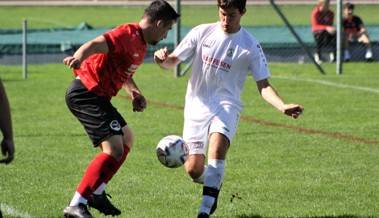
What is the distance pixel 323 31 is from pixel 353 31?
1.11m

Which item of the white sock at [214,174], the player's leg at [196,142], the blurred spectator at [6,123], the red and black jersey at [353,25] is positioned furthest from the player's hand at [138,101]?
the red and black jersey at [353,25]

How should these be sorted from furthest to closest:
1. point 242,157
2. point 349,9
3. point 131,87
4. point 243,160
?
point 349,9
point 242,157
point 243,160
point 131,87

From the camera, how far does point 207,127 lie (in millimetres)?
7578

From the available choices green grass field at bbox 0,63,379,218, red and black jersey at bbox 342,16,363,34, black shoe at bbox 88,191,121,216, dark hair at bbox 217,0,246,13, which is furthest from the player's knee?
red and black jersey at bbox 342,16,363,34

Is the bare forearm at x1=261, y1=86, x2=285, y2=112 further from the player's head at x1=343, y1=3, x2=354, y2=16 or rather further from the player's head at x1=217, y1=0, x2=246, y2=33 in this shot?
the player's head at x1=343, y1=3, x2=354, y2=16

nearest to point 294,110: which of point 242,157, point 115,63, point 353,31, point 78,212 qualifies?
point 115,63

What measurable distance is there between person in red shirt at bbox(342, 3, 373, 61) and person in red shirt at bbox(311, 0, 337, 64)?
38cm

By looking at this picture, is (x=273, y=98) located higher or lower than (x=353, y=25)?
higher

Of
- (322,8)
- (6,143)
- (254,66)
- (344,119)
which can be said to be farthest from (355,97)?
(6,143)

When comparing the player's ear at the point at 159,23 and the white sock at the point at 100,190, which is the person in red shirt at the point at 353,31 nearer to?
the player's ear at the point at 159,23

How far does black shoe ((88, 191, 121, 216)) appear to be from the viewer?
7.37 metres

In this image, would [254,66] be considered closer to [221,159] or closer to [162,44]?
[221,159]

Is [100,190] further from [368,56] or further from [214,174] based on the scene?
[368,56]

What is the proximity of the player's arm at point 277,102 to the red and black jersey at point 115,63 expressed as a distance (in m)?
1.02
